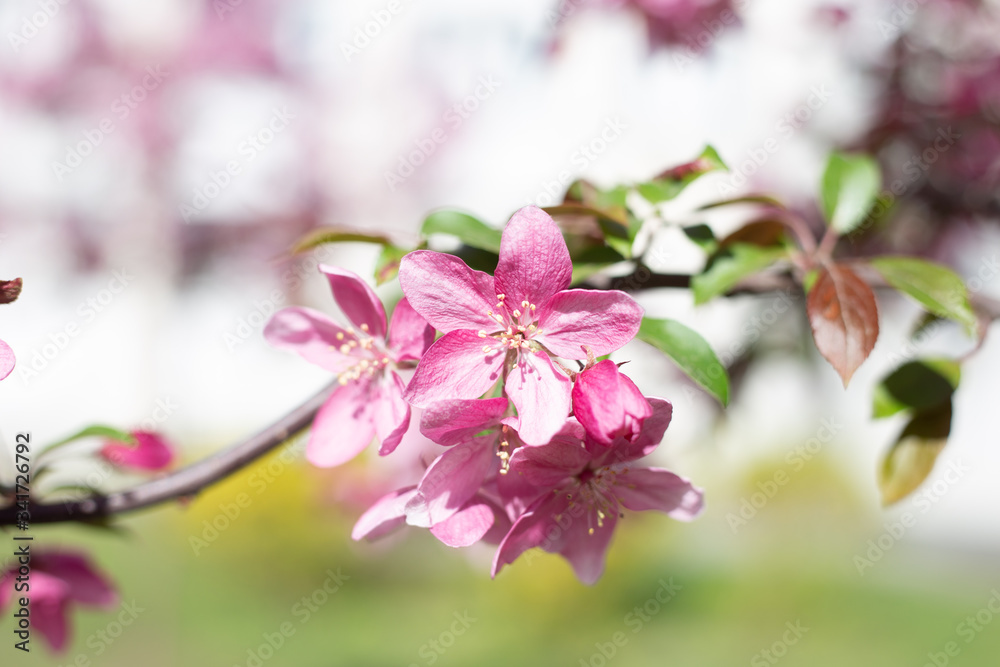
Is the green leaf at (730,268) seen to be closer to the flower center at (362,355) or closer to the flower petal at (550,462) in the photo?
the flower petal at (550,462)

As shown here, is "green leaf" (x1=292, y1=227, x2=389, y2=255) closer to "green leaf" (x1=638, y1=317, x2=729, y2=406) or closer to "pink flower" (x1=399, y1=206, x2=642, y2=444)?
"pink flower" (x1=399, y1=206, x2=642, y2=444)

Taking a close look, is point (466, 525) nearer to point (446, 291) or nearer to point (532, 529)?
point (532, 529)

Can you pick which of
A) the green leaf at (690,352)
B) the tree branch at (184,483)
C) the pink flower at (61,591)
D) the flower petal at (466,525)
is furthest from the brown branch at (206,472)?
the pink flower at (61,591)

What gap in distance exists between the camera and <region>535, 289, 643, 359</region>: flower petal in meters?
0.56

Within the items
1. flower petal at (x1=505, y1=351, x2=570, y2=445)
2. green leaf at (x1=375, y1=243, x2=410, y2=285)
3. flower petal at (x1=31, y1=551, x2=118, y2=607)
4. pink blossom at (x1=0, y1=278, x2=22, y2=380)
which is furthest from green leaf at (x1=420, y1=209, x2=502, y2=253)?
flower petal at (x1=31, y1=551, x2=118, y2=607)

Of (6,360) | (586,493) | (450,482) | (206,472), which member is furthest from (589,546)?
(6,360)

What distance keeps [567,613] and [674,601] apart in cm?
105

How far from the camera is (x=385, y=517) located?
62 cm

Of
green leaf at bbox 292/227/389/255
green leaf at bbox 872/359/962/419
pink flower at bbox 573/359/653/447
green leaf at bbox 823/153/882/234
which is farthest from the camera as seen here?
green leaf at bbox 823/153/882/234

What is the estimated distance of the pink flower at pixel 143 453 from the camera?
99 centimetres

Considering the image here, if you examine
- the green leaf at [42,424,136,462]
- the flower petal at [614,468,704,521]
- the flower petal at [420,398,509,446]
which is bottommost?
the flower petal at [614,468,704,521]

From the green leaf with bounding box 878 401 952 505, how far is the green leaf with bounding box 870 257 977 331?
202 mm

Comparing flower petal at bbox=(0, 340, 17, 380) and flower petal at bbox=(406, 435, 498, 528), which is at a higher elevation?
flower petal at bbox=(0, 340, 17, 380)

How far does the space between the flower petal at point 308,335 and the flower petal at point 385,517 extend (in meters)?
0.16
